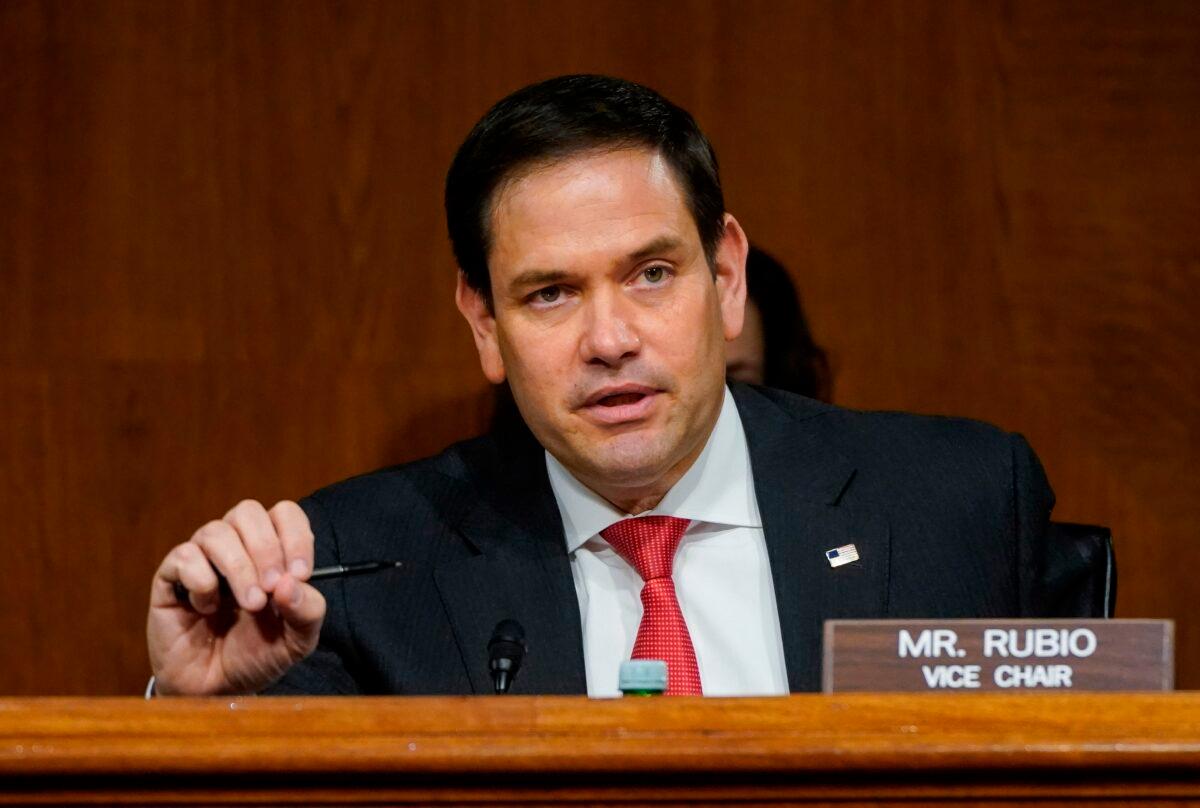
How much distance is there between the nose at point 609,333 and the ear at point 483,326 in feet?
0.73

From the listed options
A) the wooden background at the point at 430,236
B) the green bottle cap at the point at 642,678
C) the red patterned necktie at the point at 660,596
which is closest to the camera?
the green bottle cap at the point at 642,678

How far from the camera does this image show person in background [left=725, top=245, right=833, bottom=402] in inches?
103

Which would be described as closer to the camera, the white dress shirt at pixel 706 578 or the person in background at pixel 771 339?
the white dress shirt at pixel 706 578

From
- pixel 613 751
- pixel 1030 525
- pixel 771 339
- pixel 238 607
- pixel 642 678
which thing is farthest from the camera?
pixel 771 339

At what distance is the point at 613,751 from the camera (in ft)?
3.30

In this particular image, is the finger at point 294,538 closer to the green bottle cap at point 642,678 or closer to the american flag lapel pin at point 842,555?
the green bottle cap at point 642,678

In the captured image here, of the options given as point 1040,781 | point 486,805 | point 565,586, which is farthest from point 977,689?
point 565,586

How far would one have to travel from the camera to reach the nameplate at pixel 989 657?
3.86 ft

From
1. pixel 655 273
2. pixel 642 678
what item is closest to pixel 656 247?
pixel 655 273

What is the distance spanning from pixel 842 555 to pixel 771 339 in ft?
2.69

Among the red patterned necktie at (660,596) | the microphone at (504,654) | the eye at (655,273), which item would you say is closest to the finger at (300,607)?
the microphone at (504,654)

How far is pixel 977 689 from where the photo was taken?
1172mm

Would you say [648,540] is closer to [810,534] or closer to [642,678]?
[810,534]

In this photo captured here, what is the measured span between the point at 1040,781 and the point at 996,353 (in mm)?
1761
